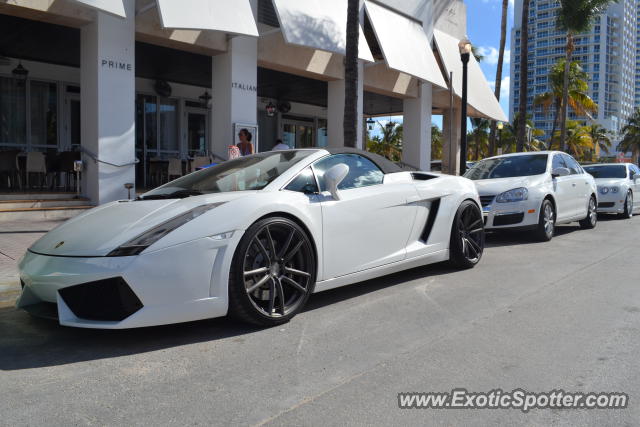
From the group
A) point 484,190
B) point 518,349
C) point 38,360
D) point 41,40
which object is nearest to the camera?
point 38,360

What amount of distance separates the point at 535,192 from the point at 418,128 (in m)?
11.7

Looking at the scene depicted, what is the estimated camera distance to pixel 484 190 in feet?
27.5

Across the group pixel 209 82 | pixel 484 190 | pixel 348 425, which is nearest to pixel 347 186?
pixel 348 425

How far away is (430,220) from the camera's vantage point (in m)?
5.32

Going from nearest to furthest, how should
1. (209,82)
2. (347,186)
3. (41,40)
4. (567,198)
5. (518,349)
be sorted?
(518,349)
(347,186)
(567,198)
(41,40)
(209,82)

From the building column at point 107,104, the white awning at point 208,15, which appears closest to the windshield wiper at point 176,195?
the white awning at point 208,15

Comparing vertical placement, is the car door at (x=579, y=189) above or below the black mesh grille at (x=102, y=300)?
above

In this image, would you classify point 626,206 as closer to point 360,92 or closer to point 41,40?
point 360,92

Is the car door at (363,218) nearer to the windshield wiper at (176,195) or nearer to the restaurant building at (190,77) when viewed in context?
the windshield wiper at (176,195)

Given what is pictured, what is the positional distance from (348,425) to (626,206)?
12.7 meters

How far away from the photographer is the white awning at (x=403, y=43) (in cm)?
1544

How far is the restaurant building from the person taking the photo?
10.4 metres

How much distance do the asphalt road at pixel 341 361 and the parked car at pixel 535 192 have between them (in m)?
3.23

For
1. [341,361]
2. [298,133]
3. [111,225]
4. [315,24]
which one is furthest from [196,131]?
[341,361]
